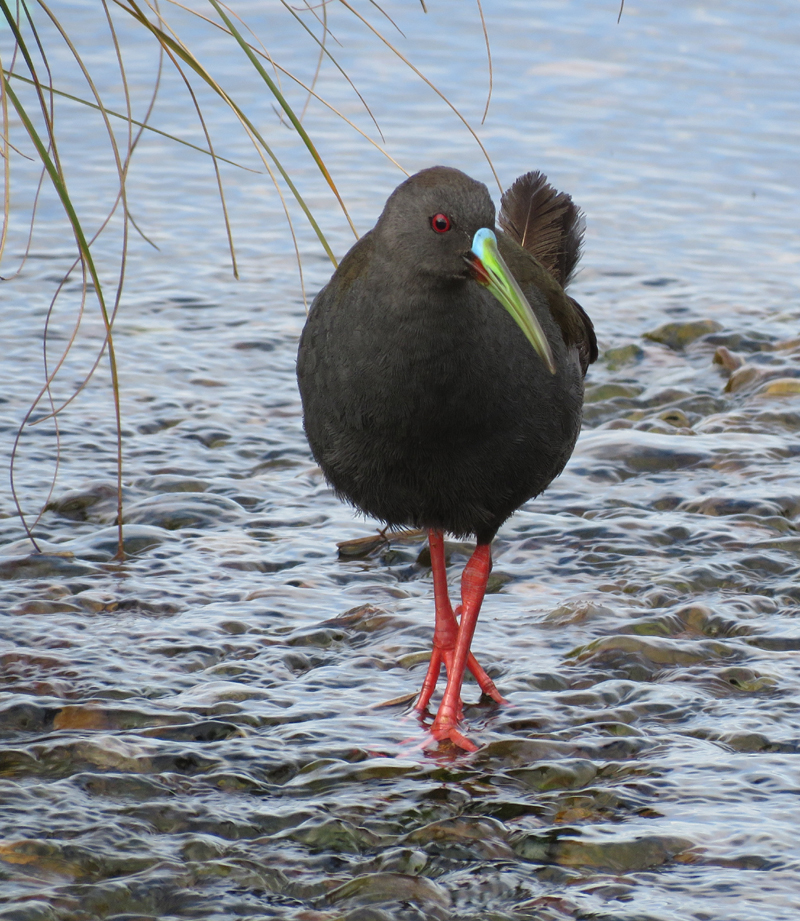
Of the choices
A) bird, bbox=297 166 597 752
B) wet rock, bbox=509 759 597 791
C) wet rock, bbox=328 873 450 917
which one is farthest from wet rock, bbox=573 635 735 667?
wet rock, bbox=328 873 450 917

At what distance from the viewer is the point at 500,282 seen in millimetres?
3658

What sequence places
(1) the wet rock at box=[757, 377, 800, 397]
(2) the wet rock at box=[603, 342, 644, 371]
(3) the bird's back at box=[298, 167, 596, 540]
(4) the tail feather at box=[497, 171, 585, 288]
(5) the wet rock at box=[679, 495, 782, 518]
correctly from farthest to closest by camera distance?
(2) the wet rock at box=[603, 342, 644, 371] → (1) the wet rock at box=[757, 377, 800, 397] → (5) the wet rock at box=[679, 495, 782, 518] → (4) the tail feather at box=[497, 171, 585, 288] → (3) the bird's back at box=[298, 167, 596, 540]

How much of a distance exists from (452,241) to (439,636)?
141cm

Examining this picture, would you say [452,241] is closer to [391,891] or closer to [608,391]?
[391,891]

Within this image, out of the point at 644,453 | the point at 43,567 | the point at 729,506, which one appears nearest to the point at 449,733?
the point at 43,567

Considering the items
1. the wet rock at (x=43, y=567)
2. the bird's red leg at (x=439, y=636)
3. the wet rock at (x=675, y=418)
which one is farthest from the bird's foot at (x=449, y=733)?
the wet rock at (x=675, y=418)

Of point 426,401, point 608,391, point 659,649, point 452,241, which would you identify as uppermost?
point 452,241

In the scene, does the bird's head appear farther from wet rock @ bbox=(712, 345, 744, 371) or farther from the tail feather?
wet rock @ bbox=(712, 345, 744, 371)

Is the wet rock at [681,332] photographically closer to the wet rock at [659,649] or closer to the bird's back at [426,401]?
the wet rock at [659,649]

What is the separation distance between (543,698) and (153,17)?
8.17m

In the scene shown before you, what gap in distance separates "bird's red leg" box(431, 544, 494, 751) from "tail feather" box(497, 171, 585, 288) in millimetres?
1462

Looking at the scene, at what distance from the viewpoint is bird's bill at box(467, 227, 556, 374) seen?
3.65 m

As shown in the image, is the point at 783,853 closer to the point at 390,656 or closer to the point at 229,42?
the point at 390,656

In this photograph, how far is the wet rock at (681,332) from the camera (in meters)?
7.79
